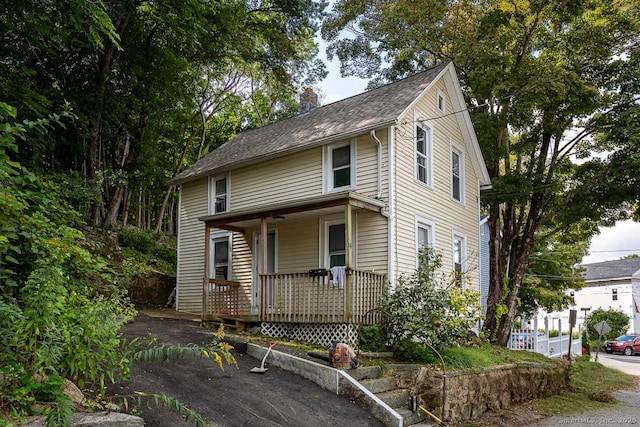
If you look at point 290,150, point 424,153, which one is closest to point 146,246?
point 290,150

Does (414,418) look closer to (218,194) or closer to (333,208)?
(333,208)

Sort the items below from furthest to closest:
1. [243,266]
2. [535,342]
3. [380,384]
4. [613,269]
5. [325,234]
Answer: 1. [613,269]
2. [535,342]
3. [243,266]
4. [325,234]
5. [380,384]

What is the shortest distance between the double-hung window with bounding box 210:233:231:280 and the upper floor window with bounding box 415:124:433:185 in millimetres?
5969

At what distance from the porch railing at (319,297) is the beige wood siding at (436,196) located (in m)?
1.18

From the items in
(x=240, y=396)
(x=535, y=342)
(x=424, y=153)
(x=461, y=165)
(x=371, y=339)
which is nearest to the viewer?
(x=240, y=396)

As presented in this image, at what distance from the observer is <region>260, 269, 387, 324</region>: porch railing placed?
1098 centimetres

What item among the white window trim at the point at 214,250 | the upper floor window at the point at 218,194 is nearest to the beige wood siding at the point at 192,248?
the upper floor window at the point at 218,194

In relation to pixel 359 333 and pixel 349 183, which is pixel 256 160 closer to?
pixel 349 183

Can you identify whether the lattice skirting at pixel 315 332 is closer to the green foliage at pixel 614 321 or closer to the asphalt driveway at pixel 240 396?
the asphalt driveway at pixel 240 396

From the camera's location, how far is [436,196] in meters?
14.6

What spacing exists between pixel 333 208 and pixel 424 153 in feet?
11.5

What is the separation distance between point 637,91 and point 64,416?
1754 centimetres

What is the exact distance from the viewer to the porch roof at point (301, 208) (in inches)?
441

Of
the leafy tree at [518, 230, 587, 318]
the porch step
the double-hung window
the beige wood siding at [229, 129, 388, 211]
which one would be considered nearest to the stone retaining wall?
the porch step
